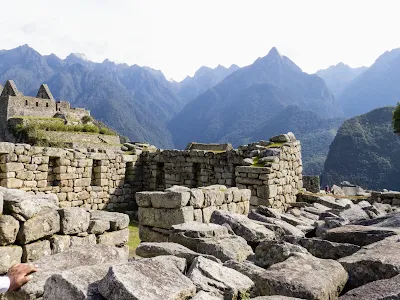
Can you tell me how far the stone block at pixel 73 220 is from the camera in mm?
5527

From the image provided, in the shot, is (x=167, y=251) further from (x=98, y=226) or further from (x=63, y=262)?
(x=98, y=226)

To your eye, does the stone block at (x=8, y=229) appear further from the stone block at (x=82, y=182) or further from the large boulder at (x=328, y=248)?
the stone block at (x=82, y=182)

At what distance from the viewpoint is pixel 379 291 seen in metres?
3.13

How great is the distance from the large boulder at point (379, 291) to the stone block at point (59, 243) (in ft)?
12.8

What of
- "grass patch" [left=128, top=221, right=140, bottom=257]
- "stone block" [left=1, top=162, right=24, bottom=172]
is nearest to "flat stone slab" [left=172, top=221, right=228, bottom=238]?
"grass patch" [left=128, top=221, right=140, bottom=257]

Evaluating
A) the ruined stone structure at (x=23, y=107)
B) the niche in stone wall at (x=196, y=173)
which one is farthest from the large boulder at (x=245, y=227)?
the ruined stone structure at (x=23, y=107)

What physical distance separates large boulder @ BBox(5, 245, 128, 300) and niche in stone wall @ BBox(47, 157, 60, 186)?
9340 mm

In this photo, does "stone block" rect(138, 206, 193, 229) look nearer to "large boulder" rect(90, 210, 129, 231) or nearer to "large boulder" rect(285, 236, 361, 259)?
"large boulder" rect(90, 210, 129, 231)

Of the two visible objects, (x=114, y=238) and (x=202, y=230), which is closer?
(x=202, y=230)

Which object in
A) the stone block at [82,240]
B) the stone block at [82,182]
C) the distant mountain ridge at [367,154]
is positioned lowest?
the stone block at [82,240]

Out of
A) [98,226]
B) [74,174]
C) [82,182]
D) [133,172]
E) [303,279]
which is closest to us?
[303,279]

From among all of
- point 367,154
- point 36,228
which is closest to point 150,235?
point 36,228

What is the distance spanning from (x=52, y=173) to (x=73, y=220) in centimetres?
861

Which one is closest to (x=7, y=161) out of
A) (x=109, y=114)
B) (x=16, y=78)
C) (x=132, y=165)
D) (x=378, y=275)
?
(x=132, y=165)
